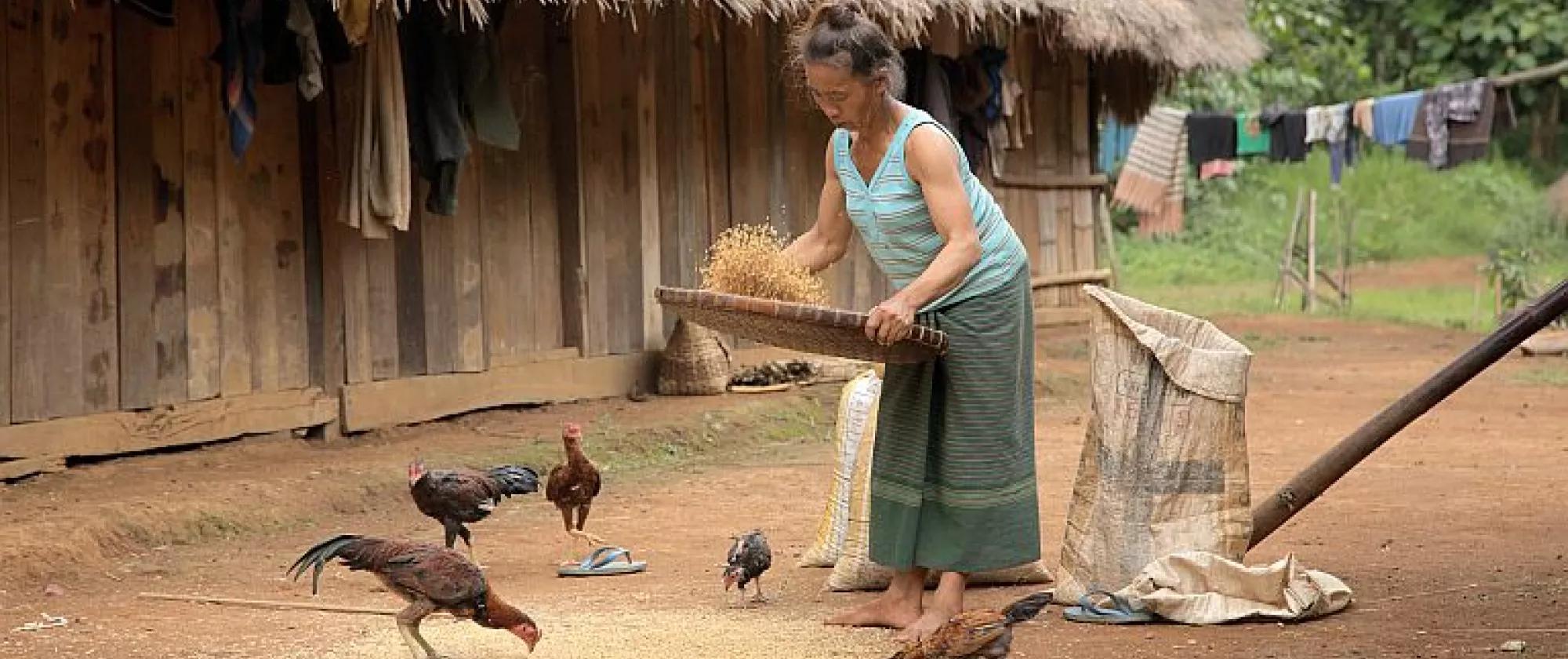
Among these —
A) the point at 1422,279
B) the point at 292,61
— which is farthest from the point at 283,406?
the point at 1422,279

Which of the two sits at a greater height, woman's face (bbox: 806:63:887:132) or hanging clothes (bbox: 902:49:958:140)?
hanging clothes (bbox: 902:49:958:140)

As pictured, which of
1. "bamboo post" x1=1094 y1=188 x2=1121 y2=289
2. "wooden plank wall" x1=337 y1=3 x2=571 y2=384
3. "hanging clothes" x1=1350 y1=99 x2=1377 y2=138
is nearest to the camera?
"wooden plank wall" x1=337 y1=3 x2=571 y2=384

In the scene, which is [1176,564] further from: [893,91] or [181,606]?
[181,606]

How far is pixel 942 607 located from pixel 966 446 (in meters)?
0.45

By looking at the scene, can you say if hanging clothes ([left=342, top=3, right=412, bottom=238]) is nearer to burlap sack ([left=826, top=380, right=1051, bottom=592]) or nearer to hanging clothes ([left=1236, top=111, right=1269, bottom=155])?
burlap sack ([left=826, top=380, right=1051, bottom=592])

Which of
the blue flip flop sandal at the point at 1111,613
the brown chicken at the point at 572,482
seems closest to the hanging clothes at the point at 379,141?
the brown chicken at the point at 572,482

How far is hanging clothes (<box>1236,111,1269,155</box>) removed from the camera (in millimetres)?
21281

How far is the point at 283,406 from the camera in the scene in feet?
31.8

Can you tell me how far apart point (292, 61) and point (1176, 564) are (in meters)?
4.83

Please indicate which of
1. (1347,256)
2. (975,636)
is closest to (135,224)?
(975,636)

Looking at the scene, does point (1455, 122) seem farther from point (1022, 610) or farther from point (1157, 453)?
point (1022, 610)

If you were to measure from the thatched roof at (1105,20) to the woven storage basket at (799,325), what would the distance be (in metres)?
4.03

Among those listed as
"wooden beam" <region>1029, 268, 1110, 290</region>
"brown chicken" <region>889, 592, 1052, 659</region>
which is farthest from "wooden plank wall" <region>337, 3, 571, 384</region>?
"wooden beam" <region>1029, 268, 1110, 290</region>

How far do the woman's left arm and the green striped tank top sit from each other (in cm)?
4
